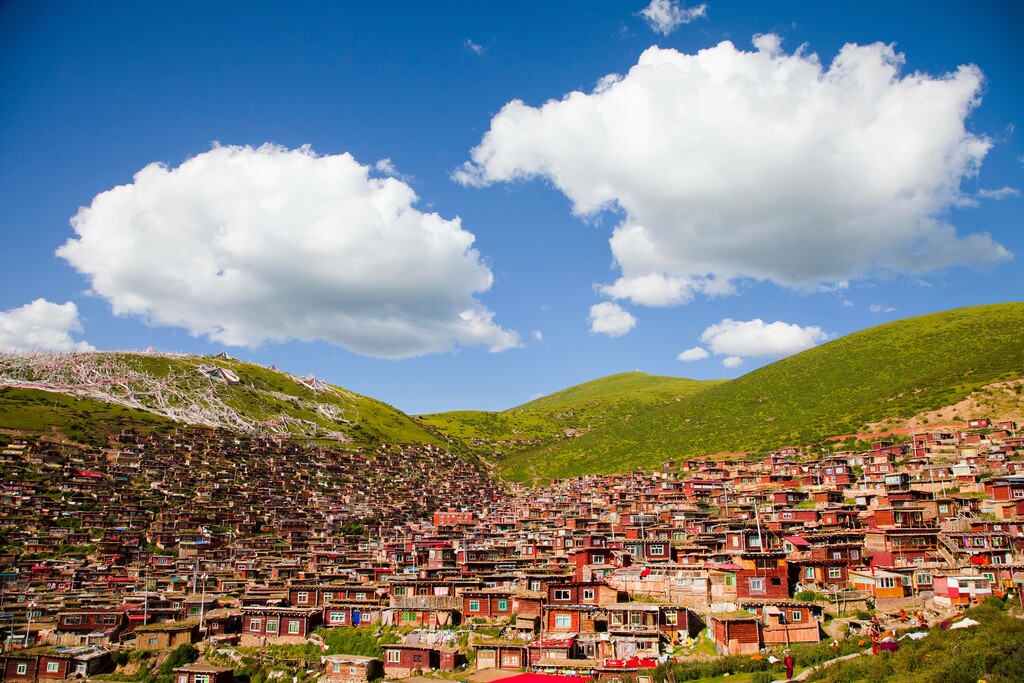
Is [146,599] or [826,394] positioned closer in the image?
[146,599]

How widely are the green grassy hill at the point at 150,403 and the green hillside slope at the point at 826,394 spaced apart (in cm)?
4762

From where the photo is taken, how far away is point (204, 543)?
269 feet

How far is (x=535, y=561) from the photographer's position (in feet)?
186

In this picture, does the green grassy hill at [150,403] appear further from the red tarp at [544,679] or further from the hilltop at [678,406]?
the red tarp at [544,679]

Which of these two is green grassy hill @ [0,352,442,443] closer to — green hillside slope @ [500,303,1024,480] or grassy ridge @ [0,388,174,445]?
A: grassy ridge @ [0,388,174,445]

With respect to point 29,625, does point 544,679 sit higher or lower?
higher

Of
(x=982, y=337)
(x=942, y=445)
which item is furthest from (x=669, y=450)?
(x=982, y=337)

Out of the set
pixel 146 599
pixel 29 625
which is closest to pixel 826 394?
pixel 146 599

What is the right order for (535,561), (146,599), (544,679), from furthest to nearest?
(146,599) → (535,561) → (544,679)

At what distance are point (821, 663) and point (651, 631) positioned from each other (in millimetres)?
9084

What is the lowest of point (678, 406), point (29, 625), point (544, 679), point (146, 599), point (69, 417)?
point (29, 625)

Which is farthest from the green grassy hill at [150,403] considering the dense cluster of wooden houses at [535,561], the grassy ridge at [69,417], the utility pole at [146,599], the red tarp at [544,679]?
the red tarp at [544,679]

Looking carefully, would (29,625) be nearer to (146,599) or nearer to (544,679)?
(146,599)

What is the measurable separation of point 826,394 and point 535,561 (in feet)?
270
